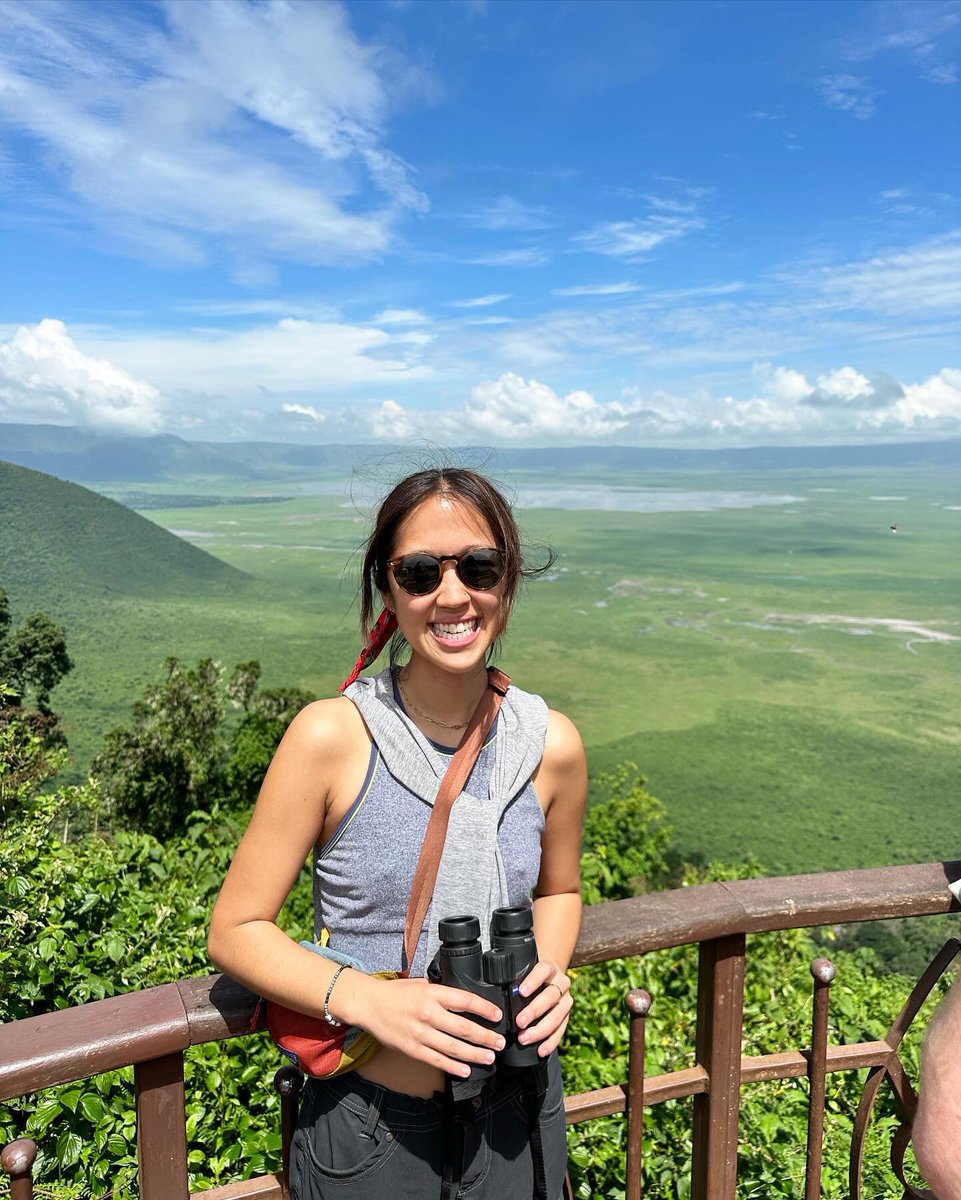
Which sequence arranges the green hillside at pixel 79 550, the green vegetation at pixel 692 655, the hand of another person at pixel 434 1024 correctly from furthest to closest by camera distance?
the green hillside at pixel 79 550 < the green vegetation at pixel 692 655 < the hand of another person at pixel 434 1024

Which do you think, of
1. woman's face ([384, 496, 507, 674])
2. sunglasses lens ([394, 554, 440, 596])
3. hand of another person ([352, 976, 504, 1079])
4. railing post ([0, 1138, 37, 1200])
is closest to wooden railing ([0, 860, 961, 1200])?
railing post ([0, 1138, 37, 1200])

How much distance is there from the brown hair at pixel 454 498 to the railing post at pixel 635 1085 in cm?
63

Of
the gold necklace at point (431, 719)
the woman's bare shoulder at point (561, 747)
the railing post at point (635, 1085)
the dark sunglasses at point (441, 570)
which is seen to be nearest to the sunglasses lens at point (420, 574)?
the dark sunglasses at point (441, 570)

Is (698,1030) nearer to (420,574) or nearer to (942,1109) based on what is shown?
(942,1109)

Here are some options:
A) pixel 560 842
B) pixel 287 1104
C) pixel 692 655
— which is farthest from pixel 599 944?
pixel 692 655

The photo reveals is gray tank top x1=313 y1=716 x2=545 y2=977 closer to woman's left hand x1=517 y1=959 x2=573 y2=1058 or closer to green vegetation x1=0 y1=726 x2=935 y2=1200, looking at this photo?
woman's left hand x1=517 y1=959 x2=573 y2=1058

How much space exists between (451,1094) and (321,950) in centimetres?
26

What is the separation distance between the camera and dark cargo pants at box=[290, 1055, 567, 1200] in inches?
51.7

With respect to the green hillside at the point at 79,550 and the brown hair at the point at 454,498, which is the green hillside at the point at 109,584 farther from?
the brown hair at the point at 454,498

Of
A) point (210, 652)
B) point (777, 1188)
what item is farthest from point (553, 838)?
point (210, 652)

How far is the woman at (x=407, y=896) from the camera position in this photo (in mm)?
1252

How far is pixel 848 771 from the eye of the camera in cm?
8388

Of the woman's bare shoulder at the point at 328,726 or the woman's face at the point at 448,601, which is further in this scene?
the woman's face at the point at 448,601

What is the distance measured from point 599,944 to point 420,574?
0.65m
